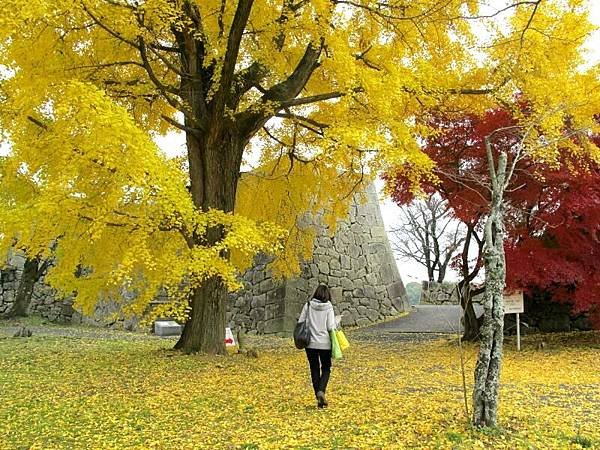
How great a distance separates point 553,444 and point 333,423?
164cm

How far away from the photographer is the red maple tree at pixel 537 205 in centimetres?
820

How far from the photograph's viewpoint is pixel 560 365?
7773mm

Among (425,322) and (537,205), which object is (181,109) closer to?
(537,205)

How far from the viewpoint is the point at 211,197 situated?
8406 mm

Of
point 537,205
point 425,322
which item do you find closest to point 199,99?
point 537,205

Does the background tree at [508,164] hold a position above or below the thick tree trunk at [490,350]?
above

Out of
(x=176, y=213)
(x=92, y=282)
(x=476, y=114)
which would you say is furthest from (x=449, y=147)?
(x=92, y=282)

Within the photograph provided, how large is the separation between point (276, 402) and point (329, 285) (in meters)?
10.9

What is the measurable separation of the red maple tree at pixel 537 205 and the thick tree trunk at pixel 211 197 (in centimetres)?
261

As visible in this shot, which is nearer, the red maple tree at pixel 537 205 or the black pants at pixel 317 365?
the black pants at pixel 317 365

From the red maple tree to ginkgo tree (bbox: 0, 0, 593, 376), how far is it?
0.85 meters

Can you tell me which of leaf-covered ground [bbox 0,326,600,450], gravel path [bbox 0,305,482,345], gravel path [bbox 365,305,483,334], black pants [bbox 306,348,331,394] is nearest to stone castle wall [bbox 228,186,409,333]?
gravel path [bbox 365,305,483,334]

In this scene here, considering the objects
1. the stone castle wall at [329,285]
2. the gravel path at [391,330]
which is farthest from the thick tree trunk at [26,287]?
the stone castle wall at [329,285]

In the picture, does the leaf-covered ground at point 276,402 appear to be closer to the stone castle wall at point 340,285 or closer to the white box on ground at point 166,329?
the white box on ground at point 166,329
